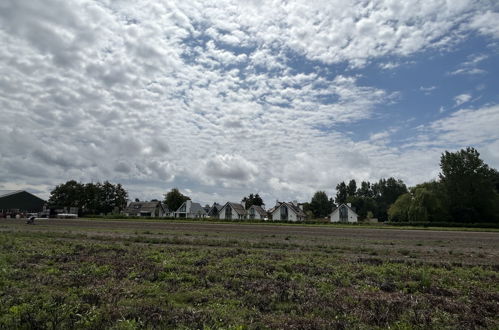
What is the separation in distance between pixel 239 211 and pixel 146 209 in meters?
47.7

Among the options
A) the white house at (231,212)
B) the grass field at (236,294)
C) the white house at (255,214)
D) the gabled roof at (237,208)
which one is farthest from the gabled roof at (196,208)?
the grass field at (236,294)

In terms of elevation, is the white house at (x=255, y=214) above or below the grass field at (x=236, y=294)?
above

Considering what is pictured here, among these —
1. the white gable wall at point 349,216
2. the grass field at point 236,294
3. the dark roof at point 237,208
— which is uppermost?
the dark roof at point 237,208

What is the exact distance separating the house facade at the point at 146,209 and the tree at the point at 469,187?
113140 mm

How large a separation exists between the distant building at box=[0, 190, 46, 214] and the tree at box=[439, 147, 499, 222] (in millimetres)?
138580

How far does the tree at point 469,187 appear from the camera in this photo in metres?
92.2

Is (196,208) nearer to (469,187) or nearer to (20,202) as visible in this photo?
(20,202)

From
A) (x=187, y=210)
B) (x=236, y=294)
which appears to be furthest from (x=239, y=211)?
(x=236, y=294)

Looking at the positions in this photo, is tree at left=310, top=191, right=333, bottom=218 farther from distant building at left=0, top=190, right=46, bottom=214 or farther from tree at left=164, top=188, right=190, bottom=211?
distant building at left=0, top=190, right=46, bottom=214

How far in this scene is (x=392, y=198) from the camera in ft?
646

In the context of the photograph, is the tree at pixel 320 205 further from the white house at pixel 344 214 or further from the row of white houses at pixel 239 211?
the white house at pixel 344 214

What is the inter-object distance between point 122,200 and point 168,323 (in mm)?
149095

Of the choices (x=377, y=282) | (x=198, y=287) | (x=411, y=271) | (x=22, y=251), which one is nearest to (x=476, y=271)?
(x=411, y=271)

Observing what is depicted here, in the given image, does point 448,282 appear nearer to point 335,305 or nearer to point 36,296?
point 335,305
